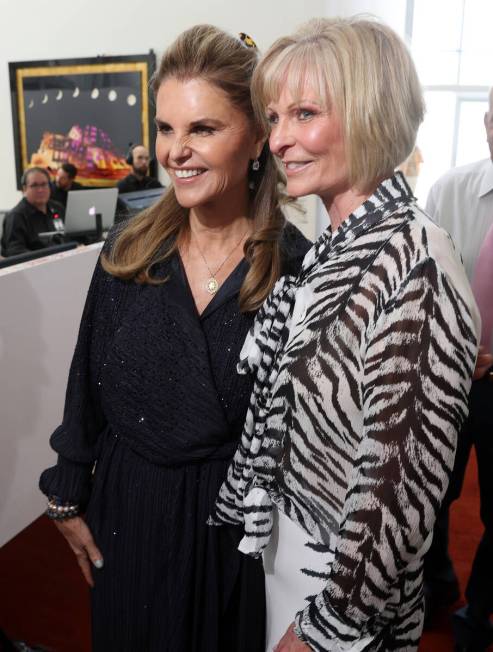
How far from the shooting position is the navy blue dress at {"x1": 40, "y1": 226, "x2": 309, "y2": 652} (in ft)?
3.90

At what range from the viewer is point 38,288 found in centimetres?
243

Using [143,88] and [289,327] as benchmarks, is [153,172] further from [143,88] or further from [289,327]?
[289,327]

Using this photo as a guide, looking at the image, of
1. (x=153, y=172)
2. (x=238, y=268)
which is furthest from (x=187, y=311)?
(x=153, y=172)

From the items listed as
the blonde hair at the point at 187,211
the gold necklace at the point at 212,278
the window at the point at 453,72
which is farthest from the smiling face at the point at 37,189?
the gold necklace at the point at 212,278

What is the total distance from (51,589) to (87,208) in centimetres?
330

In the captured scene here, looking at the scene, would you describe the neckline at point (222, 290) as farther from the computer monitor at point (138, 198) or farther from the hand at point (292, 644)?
the computer monitor at point (138, 198)

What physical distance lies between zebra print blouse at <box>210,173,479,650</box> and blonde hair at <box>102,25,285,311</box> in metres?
0.27

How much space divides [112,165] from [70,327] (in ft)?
18.2

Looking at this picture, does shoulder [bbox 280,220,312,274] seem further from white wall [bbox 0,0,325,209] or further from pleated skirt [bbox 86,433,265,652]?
white wall [bbox 0,0,325,209]

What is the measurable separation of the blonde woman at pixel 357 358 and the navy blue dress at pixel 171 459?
183 millimetres

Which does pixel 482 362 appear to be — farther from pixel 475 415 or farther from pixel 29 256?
pixel 29 256

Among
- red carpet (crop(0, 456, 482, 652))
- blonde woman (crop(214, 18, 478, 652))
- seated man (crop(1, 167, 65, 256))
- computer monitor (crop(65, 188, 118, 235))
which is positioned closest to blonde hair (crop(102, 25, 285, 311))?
blonde woman (crop(214, 18, 478, 652))

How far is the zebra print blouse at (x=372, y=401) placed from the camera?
78cm

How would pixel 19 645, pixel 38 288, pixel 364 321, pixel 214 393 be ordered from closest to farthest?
pixel 364 321, pixel 214 393, pixel 19 645, pixel 38 288
